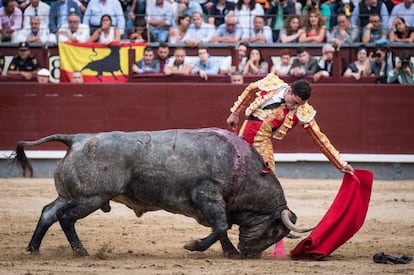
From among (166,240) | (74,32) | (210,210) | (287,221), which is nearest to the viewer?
(210,210)

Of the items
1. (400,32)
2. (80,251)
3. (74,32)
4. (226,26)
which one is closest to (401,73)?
(400,32)

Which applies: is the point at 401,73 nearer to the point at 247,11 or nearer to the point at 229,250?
the point at 247,11

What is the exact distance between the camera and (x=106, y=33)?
12.6 meters

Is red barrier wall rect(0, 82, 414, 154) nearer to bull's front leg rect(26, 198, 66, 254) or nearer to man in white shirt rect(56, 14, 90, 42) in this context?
man in white shirt rect(56, 14, 90, 42)

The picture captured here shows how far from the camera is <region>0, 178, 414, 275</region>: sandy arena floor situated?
6559 millimetres

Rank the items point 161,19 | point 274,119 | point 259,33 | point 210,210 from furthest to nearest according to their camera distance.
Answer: point 161,19 → point 259,33 → point 274,119 → point 210,210

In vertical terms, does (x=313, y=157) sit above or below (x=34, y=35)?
below

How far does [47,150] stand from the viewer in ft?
40.8

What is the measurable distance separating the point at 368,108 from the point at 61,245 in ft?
19.0

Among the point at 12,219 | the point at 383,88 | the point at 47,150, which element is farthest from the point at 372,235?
the point at 47,150

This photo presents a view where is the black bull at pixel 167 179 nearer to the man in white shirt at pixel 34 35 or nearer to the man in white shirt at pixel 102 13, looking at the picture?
the man in white shirt at pixel 102 13

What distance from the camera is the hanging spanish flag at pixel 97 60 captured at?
12406mm

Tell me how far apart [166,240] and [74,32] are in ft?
17.1

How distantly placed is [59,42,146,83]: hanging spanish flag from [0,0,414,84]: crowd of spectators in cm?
19
